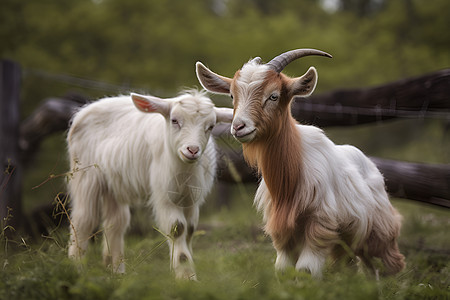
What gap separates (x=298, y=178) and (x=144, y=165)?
5.64 ft

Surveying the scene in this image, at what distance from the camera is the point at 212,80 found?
357 centimetres

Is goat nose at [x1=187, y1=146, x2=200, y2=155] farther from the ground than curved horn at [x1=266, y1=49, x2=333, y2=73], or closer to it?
closer to it

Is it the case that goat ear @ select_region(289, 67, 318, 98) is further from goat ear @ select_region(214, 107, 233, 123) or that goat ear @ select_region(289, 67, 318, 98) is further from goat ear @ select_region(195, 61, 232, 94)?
goat ear @ select_region(214, 107, 233, 123)

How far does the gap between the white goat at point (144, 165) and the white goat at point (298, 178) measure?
492 mm

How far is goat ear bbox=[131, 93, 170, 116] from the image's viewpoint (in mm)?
3943

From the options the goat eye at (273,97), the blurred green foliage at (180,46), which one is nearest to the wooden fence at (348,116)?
the goat eye at (273,97)

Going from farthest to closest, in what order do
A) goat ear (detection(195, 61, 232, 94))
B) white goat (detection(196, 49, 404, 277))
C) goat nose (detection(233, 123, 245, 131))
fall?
goat ear (detection(195, 61, 232, 94)) → white goat (detection(196, 49, 404, 277)) → goat nose (detection(233, 123, 245, 131))

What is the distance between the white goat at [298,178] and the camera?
3.17 m

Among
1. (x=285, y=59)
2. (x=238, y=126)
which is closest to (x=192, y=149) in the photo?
(x=238, y=126)

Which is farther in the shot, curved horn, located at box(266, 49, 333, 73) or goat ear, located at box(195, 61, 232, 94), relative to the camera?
goat ear, located at box(195, 61, 232, 94)

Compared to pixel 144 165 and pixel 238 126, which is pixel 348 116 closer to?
pixel 144 165

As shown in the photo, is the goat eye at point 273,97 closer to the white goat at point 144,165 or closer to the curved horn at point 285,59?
Answer: the curved horn at point 285,59

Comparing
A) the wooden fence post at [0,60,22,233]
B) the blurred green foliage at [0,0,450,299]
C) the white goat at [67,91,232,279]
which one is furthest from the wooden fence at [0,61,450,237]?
the blurred green foliage at [0,0,450,299]

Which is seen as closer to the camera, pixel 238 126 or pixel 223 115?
pixel 238 126
